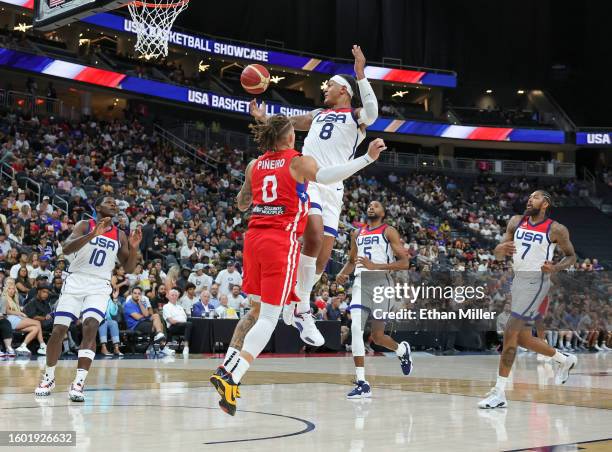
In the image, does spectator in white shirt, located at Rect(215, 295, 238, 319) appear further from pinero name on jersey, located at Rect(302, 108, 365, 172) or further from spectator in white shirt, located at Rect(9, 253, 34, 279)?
pinero name on jersey, located at Rect(302, 108, 365, 172)

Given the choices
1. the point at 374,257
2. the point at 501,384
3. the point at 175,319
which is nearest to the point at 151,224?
the point at 175,319

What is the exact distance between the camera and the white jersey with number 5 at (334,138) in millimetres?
8227

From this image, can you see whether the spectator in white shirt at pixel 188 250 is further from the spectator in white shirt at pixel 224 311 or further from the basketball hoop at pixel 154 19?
the basketball hoop at pixel 154 19

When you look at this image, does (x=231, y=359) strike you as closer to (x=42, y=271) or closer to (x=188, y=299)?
(x=42, y=271)

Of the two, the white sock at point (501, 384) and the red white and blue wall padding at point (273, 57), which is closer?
the white sock at point (501, 384)

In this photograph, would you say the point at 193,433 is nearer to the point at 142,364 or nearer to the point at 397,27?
the point at 142,364

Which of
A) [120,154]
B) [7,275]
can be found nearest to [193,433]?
[7,275]

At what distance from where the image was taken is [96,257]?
28.5 ft

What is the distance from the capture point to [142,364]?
1338 centimetres

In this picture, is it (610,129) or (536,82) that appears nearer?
(610,129)

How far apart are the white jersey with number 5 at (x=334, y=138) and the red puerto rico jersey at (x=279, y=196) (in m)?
1.71

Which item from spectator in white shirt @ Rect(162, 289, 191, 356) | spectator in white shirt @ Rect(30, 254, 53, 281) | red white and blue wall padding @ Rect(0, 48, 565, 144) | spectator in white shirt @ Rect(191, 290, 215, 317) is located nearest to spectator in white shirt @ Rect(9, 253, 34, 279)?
spectator in white shirt @ Rect(30, 254, 53, 281)

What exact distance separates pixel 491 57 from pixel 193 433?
45.2 meters

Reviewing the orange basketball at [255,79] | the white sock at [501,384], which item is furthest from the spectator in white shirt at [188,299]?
the white sock at [501,384]
